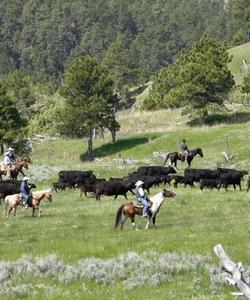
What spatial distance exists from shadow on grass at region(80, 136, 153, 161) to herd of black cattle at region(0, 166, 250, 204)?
26156mm

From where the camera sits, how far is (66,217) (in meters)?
30.4

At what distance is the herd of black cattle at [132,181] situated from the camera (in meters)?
36.2

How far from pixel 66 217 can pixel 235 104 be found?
206ft

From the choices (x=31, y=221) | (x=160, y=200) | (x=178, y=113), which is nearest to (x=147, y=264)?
(x=160, y=200)

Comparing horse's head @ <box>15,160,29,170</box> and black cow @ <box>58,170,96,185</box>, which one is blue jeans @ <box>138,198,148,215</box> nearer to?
black cow @ <box>58,170,96,185</box>

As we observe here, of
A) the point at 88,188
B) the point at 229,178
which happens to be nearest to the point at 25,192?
the point at 88,188

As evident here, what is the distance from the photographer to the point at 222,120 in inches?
3071

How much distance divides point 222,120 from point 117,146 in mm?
13880

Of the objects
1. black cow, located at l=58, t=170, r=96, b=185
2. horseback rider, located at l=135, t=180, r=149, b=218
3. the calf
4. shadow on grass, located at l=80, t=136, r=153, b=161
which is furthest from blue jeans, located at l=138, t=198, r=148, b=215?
shadow on grass, located at l=80, t=136, r=153, b=161

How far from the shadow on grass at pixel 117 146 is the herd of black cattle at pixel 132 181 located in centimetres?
2616

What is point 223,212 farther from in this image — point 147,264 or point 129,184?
point 147,264

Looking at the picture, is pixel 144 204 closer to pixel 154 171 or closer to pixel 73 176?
pixel 73 176

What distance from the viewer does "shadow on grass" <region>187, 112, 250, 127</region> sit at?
77.3m

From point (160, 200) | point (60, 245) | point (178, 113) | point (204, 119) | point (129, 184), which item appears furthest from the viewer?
point (178, 113)
